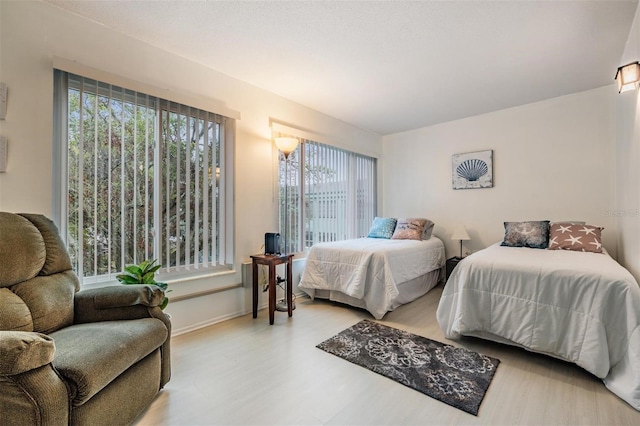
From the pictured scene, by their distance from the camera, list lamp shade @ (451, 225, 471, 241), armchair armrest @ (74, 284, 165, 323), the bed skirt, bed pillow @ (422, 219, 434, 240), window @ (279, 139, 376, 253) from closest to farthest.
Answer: armchair armrest @ (74, 284, 165, 323) < the bed skirt < window @ (279, 139, 376, 253) < lamp shade @ (451, 225, 471, 241) < bed pillow @ (422, 219, 434, 240)

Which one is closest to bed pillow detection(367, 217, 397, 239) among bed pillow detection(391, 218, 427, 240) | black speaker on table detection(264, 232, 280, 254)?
bed pillow detection(391, 218, 427, 240)

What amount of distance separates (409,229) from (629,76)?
255 cm

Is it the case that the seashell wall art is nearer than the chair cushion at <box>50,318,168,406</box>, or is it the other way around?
the chair cushion at <box>50,318,168,406</box>

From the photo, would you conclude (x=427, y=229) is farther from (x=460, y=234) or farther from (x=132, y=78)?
(x=132, y=78)

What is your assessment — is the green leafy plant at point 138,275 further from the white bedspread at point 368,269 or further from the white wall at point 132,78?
the white bedspread at point 368,269

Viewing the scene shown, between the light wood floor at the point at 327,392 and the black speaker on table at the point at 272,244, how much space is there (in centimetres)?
83

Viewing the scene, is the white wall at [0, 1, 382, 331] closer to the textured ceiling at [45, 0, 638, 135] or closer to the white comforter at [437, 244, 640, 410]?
the textured ceiling at [45, 0, 638, 135]

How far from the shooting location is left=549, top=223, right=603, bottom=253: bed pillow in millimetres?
2863

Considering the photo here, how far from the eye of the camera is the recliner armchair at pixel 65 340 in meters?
1.02

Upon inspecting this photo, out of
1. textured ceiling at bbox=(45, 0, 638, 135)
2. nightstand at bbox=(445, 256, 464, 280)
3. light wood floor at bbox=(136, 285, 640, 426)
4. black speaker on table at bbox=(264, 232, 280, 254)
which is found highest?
textured ceiling at bbox=(45, 0, 638, 135)

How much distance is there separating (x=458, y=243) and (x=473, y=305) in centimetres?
224

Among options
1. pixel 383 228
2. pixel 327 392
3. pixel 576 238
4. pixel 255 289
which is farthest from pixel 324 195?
pixel 576 238

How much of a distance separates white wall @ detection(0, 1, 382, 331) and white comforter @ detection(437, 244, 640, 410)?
76.1 inches

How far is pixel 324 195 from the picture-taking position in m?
4.11
